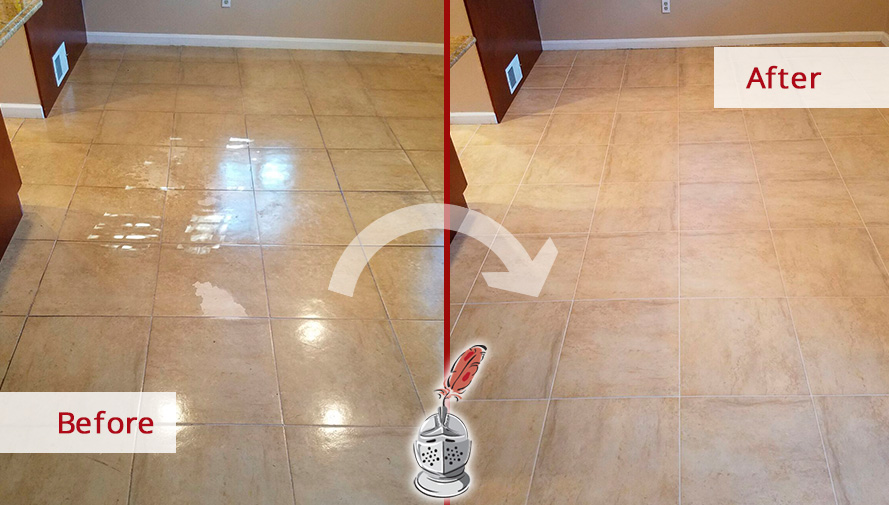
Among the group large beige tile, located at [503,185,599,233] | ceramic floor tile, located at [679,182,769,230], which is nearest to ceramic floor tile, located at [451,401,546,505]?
large beige tile, located at [503,185,599,233]

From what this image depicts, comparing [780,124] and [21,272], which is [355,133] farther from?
[780,124]

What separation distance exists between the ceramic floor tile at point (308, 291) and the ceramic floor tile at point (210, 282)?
0.07ft

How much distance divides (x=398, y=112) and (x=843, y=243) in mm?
1357

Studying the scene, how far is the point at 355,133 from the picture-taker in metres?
1.90

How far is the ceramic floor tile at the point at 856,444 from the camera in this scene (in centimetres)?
145

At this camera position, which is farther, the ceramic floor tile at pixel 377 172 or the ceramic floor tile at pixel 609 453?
the ceramic floor tile at pixel 377 172

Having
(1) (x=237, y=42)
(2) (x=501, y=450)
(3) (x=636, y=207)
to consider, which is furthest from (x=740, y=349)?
(1) (x=237, y=42)

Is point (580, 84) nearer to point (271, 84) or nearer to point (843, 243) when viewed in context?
point (843, 243)

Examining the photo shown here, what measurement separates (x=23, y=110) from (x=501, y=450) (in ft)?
3.30

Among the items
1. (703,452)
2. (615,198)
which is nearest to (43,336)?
(703,452)

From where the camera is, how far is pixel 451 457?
886mm

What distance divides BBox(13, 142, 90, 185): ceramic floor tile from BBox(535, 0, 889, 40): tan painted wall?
3588mm

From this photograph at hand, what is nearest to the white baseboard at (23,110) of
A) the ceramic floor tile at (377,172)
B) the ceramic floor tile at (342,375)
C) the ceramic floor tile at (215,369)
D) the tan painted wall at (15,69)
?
the tan painted wall at (15,69)

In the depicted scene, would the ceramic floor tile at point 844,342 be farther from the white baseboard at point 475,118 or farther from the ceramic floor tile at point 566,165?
the white baseboard at point 475,118
